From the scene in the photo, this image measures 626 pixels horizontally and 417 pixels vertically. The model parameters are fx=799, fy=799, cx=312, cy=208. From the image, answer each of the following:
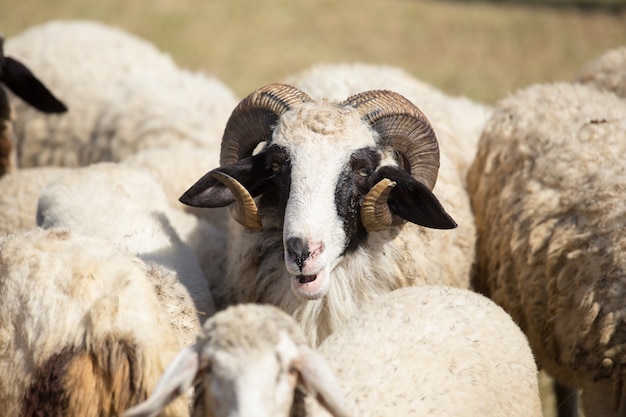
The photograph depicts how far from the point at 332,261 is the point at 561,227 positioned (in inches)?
61.1

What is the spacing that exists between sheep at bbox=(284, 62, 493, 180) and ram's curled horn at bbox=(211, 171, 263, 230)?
4.05 feet

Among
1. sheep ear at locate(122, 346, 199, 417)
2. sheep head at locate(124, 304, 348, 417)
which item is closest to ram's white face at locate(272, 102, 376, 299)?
sheep head at locate(124, 304, 348, 417)

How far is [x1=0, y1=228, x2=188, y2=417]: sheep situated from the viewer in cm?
339

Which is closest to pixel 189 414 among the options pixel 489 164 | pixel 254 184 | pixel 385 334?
pixel 385 334

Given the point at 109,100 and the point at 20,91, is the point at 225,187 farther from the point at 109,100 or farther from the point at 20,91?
the point at 109,100

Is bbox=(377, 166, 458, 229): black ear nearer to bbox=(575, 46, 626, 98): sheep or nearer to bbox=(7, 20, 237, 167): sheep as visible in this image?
bbox=(7, 20, 237, 167): sheep

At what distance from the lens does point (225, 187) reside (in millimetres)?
4609

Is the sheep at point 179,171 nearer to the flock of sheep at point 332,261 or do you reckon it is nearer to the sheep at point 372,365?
the flock of sheep at point 332,261

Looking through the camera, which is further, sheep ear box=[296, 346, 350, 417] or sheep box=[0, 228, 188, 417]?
sheep box=[0, 228, 188, 417]

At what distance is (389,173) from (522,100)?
202cm

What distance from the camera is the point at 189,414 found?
3.49 meters

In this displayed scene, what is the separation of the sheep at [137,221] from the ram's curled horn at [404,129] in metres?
1.38

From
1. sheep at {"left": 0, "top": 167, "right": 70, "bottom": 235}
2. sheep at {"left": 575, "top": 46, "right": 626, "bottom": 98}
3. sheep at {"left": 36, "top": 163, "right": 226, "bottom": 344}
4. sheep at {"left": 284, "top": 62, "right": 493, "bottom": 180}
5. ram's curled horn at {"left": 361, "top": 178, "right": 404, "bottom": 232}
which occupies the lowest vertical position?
sheep at {"left": 0, "top": 167, "right": 70, "bottom": 235}

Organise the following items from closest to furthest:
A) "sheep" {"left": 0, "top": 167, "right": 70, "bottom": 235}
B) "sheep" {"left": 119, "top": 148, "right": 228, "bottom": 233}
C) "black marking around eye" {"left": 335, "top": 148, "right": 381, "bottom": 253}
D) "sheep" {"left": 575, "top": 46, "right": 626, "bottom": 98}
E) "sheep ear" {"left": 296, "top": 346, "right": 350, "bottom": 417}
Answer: "sheep ear" {"left": 296, "top": 346, "right": 350, "bottom": 417} → "black marking around eye" {"left": 335, "top": 148, "right": 381, "bottom": 253} → "sheep" {"left": 0, "top": 167, "right": 70, "bottom": 235} → "sheep" {"left": 119, "top": 148, "right": 228, "bottom": 233} → "sheep" {"left": 575, "top": 46, "right": 626, "bottom": 98}
